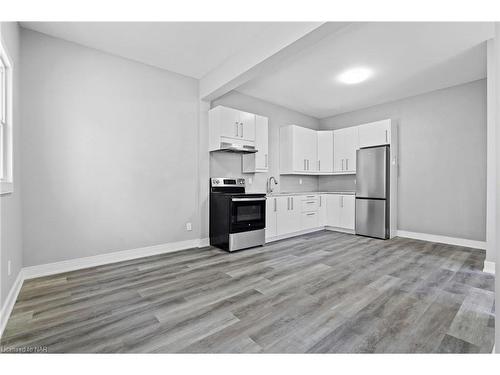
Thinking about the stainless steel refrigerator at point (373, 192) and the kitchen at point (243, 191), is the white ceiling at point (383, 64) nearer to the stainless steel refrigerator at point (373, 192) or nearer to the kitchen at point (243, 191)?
the kitchen at point (243, 191)

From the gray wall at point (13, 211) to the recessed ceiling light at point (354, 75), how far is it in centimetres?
398

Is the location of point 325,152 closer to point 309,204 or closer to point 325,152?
point 325,152

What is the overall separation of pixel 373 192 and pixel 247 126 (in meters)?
2.75

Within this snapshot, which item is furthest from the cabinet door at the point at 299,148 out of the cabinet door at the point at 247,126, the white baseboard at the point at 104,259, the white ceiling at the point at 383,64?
the white baseboard at the point at 104,259

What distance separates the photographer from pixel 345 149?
17.3 ft

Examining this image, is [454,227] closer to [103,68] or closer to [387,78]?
[387,78]

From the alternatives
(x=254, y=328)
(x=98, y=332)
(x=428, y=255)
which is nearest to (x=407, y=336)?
(x=254, y=328)

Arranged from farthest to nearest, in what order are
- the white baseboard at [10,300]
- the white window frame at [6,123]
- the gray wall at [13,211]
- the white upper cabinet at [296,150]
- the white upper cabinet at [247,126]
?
1. the white upper cabinet at [296,150]
2. the white upper cabinet at [247,126]
3. the white window frame at [6,123]
4. the gray wall at [13,211]
5. the white baseboard at [10,300]

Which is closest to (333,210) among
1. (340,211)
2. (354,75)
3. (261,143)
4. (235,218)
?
(340,211)

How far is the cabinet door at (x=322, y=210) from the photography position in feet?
17.2

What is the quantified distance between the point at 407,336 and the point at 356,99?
14.6 feet

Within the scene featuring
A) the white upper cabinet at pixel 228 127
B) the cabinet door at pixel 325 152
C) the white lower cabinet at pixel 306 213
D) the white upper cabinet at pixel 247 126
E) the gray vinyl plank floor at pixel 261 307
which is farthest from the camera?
the cabinet door at pixel 325 152

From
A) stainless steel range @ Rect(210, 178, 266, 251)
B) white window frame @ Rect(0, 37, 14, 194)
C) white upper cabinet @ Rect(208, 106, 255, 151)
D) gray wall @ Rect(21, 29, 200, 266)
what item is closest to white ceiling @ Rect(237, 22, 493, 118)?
white upper cabinet @ Rect(208, 106, 255, 151)

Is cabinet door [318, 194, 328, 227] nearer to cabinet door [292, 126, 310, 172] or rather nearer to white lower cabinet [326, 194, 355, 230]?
white lower cabinet [326, 194, 355, 230]
